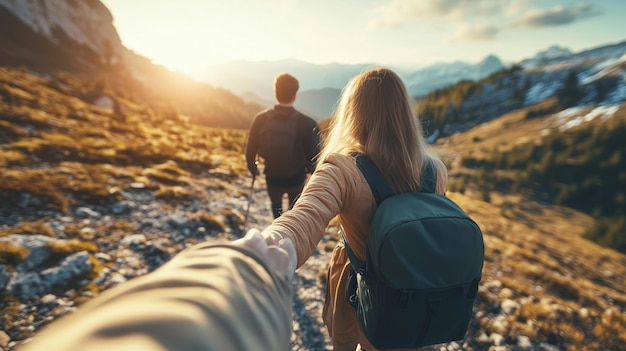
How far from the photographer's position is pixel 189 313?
0.57 meters

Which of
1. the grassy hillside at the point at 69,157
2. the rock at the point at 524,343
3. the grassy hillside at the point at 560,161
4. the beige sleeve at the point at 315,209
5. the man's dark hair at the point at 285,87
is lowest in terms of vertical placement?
the grassy hillside at the point at 560,161

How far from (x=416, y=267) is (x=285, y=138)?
11.5ft

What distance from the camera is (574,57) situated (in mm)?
159125

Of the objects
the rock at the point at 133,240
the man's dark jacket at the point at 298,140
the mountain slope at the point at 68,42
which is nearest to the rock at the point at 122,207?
the rock at the point at 133,240

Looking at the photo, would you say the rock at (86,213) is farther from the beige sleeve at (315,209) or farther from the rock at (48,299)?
the beige sleeve at (315,209)

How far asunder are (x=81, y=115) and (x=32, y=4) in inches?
1365

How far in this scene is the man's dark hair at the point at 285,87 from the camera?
4.90m

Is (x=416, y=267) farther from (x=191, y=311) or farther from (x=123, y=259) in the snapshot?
(x=123, y=259)

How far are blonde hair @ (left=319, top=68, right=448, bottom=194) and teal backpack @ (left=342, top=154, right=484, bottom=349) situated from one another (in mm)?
125

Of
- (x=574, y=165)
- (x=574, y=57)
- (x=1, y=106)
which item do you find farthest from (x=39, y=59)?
(x=574, y=57)

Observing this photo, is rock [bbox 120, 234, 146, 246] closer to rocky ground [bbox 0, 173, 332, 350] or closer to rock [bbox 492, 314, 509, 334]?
rocky ground [bbox 0, 173, 332, 350]

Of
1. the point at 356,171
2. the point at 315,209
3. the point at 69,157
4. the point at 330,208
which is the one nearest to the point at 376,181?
the point at 356,171

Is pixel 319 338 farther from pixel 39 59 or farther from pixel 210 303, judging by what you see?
pixel 39 59

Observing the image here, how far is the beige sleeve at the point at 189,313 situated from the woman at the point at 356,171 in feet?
2.03
